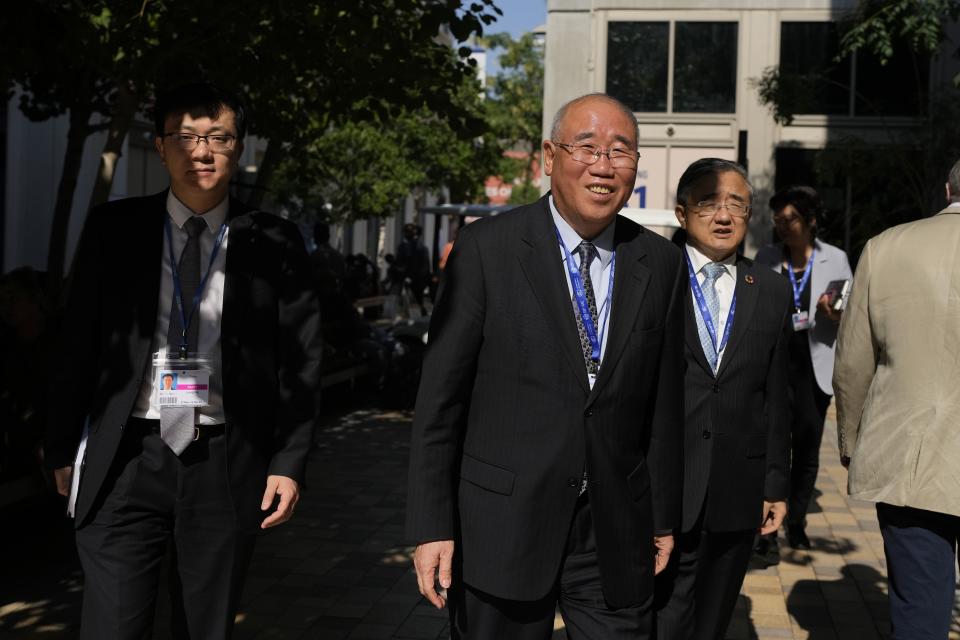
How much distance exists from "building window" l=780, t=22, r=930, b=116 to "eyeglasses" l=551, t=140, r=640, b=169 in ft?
62.6

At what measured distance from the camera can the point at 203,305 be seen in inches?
139

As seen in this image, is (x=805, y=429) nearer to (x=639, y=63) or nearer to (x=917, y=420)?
(x=917, y=420)

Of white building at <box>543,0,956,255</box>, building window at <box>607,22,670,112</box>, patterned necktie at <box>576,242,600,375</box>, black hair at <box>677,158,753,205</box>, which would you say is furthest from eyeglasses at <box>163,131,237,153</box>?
building window at <box>607,22,670,112</box>

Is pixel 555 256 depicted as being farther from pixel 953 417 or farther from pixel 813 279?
pixel 813 279

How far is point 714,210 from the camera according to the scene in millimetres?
4367

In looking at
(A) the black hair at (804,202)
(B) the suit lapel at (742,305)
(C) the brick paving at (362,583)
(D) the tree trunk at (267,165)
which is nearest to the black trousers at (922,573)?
(B) the suit lapel at (742,305)

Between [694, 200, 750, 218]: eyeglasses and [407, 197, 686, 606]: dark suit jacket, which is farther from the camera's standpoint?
[694, 200, 750, 218]: eyeglasses

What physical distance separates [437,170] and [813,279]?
31.0 meters

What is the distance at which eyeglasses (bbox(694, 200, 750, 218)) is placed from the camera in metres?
4.36

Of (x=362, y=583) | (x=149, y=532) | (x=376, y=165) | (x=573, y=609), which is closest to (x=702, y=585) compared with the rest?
(x=573, y=609)

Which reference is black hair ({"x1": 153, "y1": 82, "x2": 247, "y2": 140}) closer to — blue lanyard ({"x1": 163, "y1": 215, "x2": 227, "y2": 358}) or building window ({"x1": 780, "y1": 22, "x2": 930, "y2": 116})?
blue lanyard ({"x1": 163, "y1": 215, "x2": 227, "y2": 358})

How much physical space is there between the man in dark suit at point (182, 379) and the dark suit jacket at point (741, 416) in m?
1.29

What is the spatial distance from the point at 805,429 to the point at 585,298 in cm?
419

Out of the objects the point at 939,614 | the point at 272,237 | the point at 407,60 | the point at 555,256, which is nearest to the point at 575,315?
the point at 555,256
